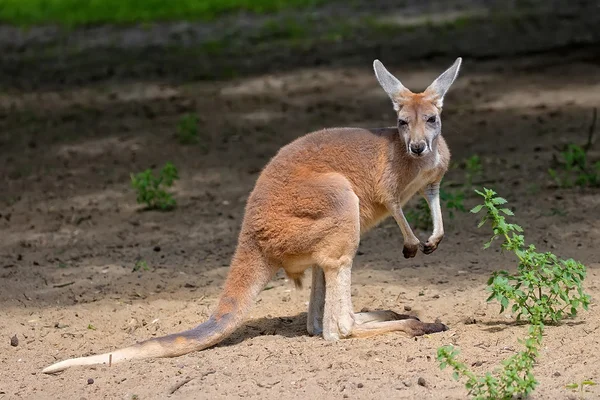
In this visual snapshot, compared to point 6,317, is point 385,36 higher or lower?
higher

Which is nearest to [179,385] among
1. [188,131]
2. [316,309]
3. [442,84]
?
[316,309]

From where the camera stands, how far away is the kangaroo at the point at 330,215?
17.8 feet

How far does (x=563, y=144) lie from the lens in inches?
366

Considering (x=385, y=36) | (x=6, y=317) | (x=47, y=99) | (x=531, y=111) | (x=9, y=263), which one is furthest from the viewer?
(x=385, y=36)

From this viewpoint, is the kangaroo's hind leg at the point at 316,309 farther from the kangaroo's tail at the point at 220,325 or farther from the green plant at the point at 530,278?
the green plant at the point at 530,278

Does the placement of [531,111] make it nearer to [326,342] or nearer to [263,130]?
[263,130]

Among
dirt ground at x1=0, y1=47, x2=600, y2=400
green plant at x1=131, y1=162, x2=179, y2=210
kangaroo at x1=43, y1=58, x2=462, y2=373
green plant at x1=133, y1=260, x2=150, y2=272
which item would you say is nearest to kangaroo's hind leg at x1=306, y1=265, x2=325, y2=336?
kangaroo at x1=43, y1=58, x2=462, y2=373

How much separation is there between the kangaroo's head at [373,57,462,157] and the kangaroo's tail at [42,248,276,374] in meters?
1.08

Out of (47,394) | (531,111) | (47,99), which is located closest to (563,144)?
(531,111)

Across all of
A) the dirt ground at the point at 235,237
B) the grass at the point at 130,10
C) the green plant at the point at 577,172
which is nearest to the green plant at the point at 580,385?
the dirt ground at the point at 235,237

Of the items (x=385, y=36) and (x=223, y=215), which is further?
(x=385, y=36)

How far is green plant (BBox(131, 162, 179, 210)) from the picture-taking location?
8.34m

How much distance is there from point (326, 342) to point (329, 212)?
72cm

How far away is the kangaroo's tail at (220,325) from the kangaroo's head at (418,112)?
1084 mm
